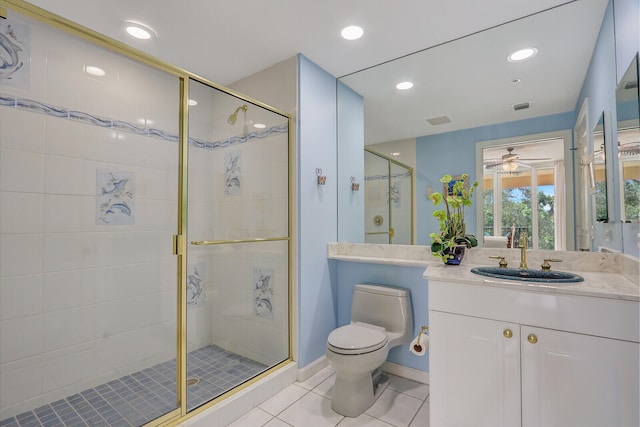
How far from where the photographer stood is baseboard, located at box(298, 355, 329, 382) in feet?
7.16

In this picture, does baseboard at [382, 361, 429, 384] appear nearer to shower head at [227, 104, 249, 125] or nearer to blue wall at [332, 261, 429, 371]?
blue wall at [332, 261, 429, 371]

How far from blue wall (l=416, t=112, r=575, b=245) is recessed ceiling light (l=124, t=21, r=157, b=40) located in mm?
2004

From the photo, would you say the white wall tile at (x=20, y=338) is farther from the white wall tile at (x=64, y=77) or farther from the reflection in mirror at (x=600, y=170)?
the reflection in mirror at (x=600, y=170)

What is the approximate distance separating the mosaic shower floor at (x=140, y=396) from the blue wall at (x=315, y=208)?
54 centimetres

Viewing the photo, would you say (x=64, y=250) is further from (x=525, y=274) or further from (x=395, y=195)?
(x=525, y=274)

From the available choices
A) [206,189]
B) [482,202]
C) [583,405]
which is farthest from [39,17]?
[583,405]

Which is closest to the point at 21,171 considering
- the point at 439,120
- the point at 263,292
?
the point at 263,292

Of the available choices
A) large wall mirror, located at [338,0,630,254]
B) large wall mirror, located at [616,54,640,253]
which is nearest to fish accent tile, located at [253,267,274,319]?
large wall mirror, located at [338,0,630,254]

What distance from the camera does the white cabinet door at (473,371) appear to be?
1324 millimetres

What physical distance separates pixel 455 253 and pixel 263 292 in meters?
1.38

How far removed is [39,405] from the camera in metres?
1.69

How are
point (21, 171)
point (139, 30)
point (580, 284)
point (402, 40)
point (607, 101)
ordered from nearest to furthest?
1. point (580, 284)
2. point (607, 101)
3. point (21, 171)
4. point (139, 30)
5. point (402, 40)

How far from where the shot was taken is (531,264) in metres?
1.81

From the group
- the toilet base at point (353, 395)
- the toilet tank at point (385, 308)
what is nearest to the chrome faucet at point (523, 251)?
the toilet tank at point (385, 308)
